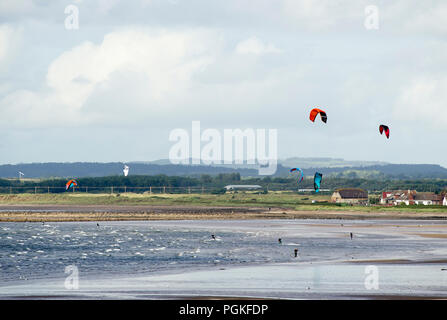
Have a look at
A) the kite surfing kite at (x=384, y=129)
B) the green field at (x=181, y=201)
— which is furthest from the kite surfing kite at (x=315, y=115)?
the green field at (x=181, y=201)

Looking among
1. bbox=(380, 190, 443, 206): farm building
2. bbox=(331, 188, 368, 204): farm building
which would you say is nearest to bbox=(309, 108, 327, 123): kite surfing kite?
bbox=(380, 190, 443, 206): farm building

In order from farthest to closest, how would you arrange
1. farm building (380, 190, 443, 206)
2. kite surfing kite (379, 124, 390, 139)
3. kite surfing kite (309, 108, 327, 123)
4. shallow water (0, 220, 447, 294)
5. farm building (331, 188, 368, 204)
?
farm building (331, 188, 368, 204)
farm building (380, 190, 443, 206)
kite surfing kite (379, 124, 390, 139)
kite surfing kite (309, 108, 327, 123)
shallow water (0, 220, 447, 294)

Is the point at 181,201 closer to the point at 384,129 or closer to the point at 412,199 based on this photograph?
the point at 412,199

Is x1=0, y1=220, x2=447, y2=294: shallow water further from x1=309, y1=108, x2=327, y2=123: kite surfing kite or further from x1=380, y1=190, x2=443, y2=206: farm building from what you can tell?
x1=380, y1=190, x2=443, y2=206: farm building

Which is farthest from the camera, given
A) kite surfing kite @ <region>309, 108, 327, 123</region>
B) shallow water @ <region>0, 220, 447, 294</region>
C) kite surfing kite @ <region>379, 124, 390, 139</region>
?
kite surfing kite @ <region>379, 124, 390, 139</region>

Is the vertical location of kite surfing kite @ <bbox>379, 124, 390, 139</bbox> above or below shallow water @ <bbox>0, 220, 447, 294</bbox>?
above

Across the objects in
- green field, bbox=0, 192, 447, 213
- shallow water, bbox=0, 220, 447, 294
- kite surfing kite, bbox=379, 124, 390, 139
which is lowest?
shallow water, bbox=0, 220, 447, 294

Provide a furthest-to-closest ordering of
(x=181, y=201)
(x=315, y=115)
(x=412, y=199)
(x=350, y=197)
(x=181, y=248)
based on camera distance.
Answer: (x=350, y=197), (x=181, y=201), (x=412, y=199), (x=315, y=115), (x=181, y=248)

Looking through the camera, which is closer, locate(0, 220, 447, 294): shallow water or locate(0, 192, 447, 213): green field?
locate(0, 220, 447, 294): shallow water

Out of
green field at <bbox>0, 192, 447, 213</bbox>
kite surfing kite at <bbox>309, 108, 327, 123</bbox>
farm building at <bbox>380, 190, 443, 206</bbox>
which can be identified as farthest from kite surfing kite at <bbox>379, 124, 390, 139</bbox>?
farm building at <bbox>380, 190, 443, 206</bbox>

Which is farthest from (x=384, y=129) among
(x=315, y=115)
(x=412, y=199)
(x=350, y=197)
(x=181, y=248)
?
(x=350, y=197)

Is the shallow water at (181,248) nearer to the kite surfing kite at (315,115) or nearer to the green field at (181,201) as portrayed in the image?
the kite surfing kite at (315,115)
